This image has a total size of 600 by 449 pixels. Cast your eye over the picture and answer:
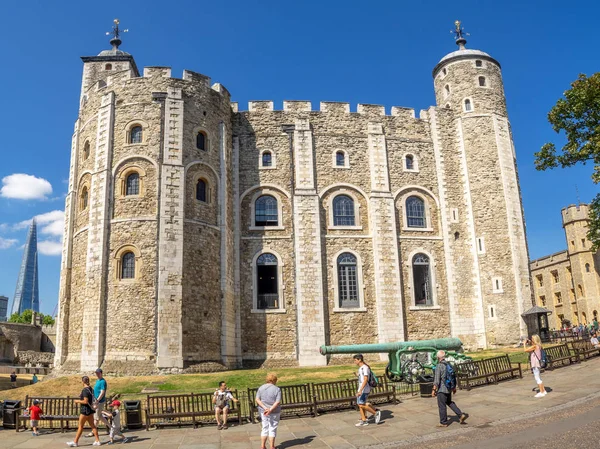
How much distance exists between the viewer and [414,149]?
30.1m

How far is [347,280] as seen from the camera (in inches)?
1065

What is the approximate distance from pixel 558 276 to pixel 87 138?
42.9 m

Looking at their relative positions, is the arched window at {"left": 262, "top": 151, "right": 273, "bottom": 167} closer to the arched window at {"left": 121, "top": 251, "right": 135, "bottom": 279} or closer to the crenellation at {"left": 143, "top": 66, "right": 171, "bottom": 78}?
the crenellation at {"left": 143, "top": 66, "right": 171, "bottom": 78}

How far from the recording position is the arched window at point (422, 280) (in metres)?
28.0

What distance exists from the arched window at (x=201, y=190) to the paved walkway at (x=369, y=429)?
1435 centimetres

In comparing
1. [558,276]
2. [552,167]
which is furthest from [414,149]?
[558,276]

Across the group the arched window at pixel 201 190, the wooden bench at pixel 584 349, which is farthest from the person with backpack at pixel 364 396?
the arched window at pixel 201 190

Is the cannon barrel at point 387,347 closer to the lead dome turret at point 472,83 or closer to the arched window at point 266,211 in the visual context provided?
the arched window at point 266,211

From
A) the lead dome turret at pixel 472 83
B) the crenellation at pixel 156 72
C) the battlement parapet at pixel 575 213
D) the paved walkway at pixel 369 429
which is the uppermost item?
the lead dome turret at pixel 472 83

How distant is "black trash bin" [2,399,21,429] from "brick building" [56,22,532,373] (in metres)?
8.64

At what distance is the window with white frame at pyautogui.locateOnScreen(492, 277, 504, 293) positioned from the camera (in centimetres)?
2766

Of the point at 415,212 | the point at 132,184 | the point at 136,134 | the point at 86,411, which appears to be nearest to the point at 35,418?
the point at 86,411

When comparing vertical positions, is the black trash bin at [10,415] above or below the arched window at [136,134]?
below

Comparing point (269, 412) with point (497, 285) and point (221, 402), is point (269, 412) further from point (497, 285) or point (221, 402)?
point (497, 285)
